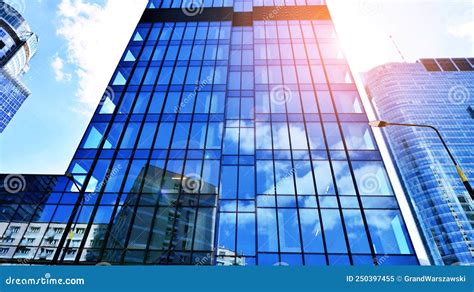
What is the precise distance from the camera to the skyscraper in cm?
10683

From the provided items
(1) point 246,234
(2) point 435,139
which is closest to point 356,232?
(1) point 246,234

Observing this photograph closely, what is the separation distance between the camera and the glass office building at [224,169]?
55.4 ft

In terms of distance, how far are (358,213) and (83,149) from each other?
2017 cm

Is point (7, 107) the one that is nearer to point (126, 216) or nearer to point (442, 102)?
point (126, 216)

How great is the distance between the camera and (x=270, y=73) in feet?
88.8

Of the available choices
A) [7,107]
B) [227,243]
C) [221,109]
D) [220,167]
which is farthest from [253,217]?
[7,107]
